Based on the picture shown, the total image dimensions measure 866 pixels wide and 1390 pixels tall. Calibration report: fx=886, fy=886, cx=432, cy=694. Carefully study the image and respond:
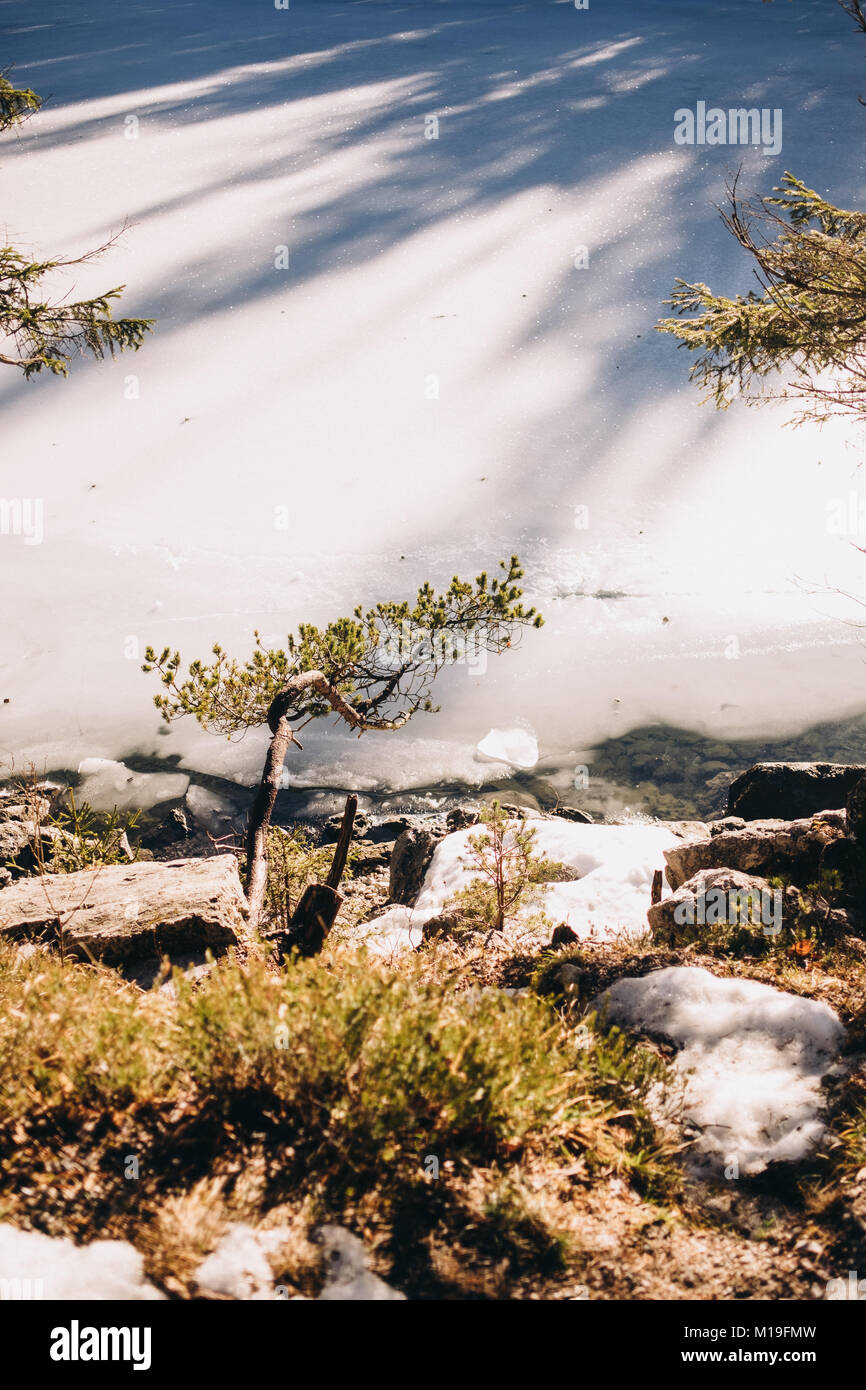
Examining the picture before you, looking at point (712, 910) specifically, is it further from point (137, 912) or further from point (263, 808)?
point (137, 912)

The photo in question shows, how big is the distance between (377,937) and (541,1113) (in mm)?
3247

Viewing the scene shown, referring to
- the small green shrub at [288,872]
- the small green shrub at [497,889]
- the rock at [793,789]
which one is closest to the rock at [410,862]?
the small green shrub at [288,872]

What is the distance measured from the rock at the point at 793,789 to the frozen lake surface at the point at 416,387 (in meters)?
2.80

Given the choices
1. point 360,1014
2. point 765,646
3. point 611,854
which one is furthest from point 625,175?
point 360,1014

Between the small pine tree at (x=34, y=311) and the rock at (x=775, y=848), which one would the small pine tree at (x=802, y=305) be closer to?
the rock at (x=775, y=848)

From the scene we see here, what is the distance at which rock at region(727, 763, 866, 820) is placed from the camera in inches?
386

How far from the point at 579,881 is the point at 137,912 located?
4.98 m

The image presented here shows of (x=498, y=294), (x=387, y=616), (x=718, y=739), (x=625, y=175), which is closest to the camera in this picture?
(x=387, y=616)

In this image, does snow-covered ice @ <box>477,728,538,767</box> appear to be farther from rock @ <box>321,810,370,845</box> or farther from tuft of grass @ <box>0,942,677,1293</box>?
tuft of grass @ <box>0,942,677,1293</box>

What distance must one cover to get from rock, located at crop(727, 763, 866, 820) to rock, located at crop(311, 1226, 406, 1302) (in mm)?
7849

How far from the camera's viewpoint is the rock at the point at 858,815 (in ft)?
20.9

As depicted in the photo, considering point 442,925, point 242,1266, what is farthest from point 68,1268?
point 442,925
